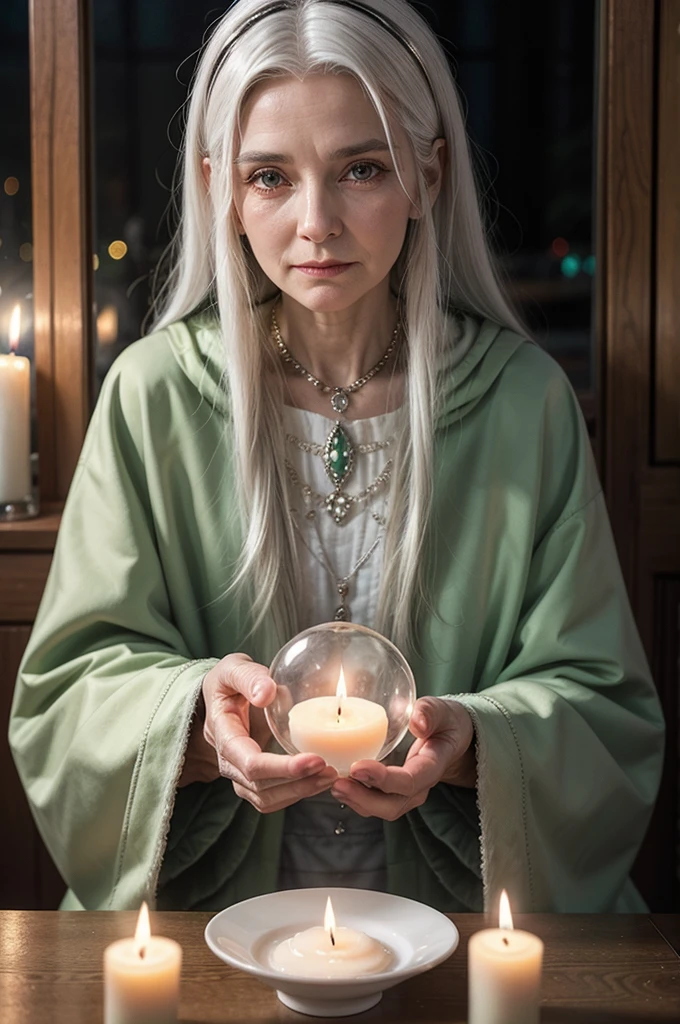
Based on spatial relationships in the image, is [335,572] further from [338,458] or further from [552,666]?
[552,666]

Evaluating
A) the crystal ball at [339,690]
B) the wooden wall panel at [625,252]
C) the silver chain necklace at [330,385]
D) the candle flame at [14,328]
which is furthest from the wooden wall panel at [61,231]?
the crystal ball at [339,690]

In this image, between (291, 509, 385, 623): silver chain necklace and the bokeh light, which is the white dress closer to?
(291, 509, 385, 623): silver chain necklace

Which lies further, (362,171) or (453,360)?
(453,360)

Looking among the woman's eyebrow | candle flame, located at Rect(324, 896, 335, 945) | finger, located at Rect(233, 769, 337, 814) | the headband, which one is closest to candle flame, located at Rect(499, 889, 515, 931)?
candle flame, located at Rect(324, 896, 335, 945)

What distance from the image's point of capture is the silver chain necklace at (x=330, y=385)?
173 centimetres

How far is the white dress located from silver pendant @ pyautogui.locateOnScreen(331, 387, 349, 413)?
20 millimetres

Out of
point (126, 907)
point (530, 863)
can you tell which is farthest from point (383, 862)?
point (126, 907)

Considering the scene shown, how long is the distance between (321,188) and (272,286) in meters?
0.30

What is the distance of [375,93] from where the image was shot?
149 centimetres

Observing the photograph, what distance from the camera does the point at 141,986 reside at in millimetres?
A: 908

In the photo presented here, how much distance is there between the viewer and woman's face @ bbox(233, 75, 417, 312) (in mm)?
1498

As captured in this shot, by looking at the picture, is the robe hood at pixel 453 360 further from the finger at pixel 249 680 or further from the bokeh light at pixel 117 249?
the finger at pixel 249 680

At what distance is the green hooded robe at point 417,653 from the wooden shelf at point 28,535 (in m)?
0.19

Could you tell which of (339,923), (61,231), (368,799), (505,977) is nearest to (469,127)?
(61,231)
